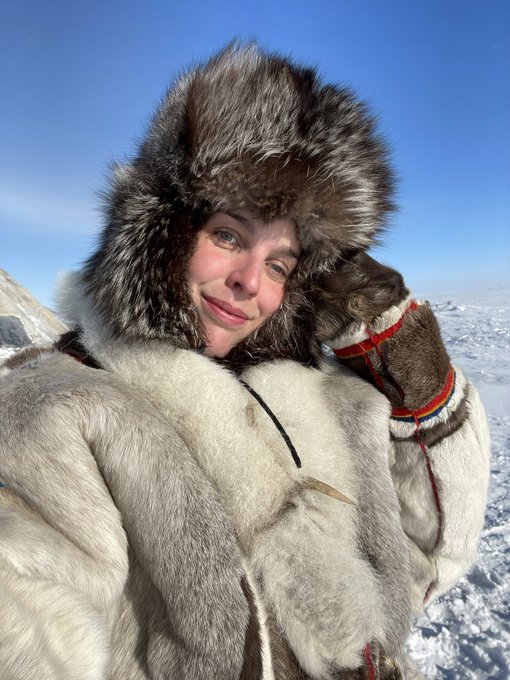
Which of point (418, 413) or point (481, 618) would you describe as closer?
point (418, 413)

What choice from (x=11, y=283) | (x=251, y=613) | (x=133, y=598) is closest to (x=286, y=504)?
(x=251, y=613)

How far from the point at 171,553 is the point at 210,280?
73cm

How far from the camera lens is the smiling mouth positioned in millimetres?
1389

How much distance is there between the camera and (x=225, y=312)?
55.5 inches

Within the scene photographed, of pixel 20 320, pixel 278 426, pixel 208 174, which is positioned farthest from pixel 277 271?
pixel 20 320

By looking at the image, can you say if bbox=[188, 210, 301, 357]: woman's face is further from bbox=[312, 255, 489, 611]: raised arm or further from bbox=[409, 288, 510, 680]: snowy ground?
bbox=[409, 288, 510, 680]: snowy ground

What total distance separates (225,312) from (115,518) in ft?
2.11

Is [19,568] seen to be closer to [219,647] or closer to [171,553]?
[171,553]

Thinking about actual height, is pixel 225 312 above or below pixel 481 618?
above

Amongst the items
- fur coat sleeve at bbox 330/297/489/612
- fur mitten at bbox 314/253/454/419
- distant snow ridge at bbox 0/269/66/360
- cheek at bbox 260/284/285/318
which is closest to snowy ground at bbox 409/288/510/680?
fur coat sleeve at bbox 330/297/489/612

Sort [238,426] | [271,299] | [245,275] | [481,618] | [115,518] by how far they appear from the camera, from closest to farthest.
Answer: [115,518] < [238,426] < [245,275] < [271,299] < [481,618]

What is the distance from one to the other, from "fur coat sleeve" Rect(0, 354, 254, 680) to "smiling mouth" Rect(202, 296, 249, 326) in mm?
384

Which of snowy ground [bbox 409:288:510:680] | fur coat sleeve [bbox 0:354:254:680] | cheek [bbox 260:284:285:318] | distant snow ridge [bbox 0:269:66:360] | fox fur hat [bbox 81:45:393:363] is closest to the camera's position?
fur coat sleeve [bbox 0:354:254:680]

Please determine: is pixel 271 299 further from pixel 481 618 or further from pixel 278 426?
pixel 481 618
